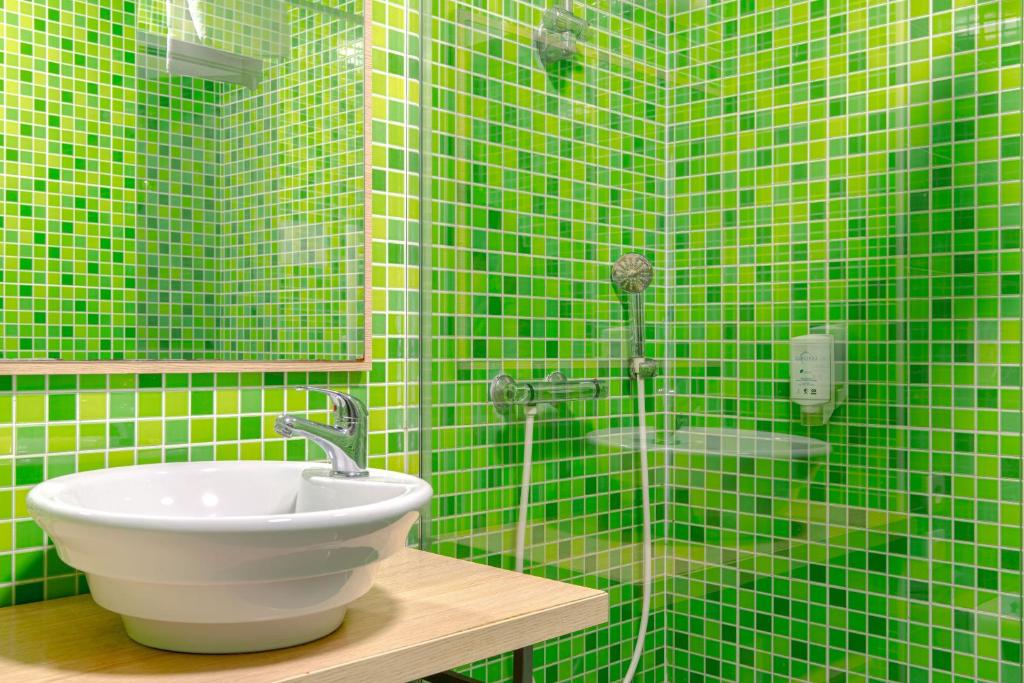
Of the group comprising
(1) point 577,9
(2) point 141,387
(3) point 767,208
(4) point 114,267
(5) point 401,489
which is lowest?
(5) point 401,489

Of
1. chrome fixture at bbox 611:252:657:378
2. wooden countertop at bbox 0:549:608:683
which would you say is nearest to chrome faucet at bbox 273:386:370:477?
wooden countertop at bbox 0:549:608:683

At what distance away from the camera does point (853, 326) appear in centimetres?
138

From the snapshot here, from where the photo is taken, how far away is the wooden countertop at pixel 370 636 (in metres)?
0.95

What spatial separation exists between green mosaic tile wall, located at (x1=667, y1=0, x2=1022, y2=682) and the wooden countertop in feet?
1.32

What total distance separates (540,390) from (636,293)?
10.7 inches

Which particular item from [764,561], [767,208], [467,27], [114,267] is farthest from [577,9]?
[764,561]

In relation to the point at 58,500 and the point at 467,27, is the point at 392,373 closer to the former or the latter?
the point at 467,27

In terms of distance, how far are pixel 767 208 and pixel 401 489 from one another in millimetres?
778

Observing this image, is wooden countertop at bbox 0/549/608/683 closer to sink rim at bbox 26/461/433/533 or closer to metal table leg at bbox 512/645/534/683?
metal table leg at bbox 512/645/534/683

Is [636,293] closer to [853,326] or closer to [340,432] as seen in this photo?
[853,326]

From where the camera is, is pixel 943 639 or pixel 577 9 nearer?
pixel 943 639

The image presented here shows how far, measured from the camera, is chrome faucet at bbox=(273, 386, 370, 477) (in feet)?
4.29

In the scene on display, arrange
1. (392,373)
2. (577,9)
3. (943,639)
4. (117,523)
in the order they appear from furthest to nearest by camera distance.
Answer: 1. (392,373)
2. (577,9)
3. (943,639)
4. (117,523)

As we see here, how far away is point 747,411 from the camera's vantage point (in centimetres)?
149
